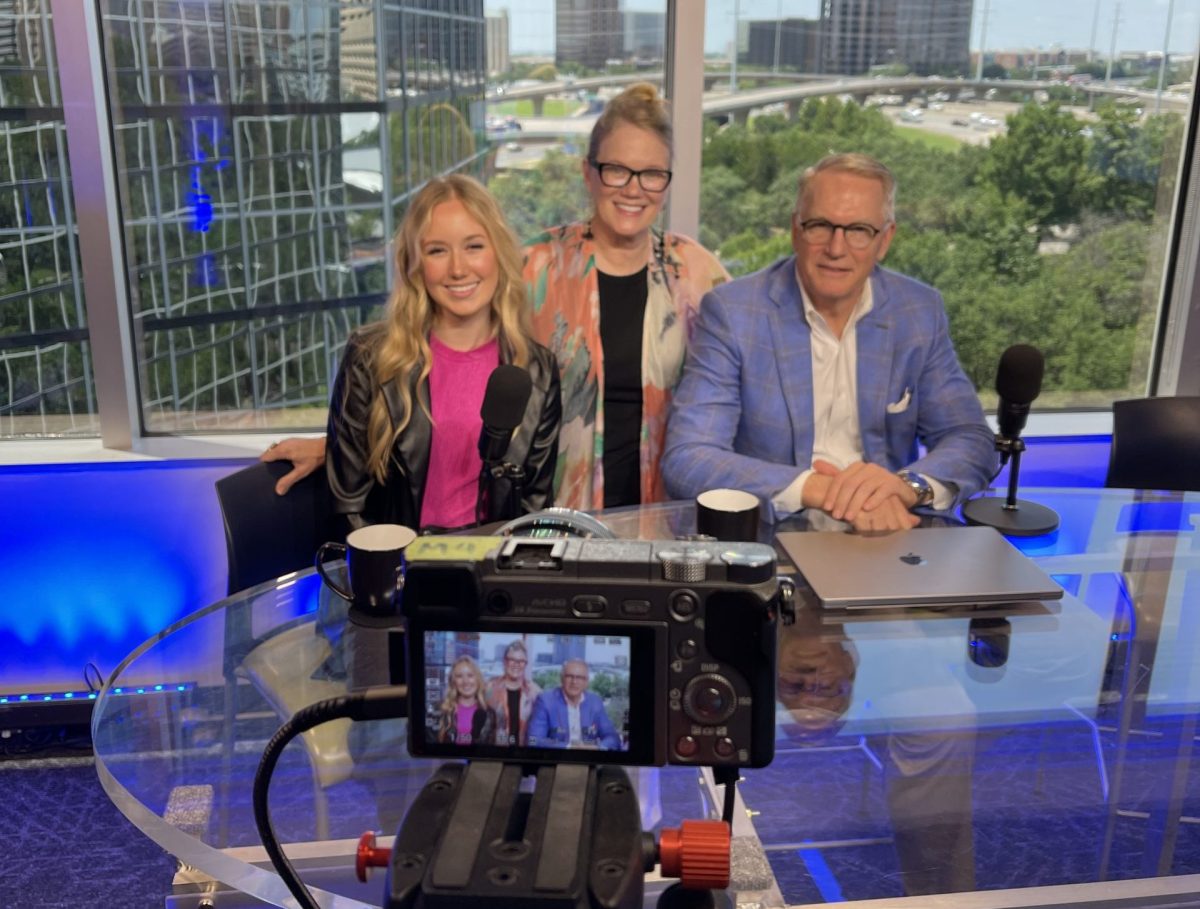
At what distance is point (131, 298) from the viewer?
363cm

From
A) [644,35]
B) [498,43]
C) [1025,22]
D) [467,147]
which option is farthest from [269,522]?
[1025,22]

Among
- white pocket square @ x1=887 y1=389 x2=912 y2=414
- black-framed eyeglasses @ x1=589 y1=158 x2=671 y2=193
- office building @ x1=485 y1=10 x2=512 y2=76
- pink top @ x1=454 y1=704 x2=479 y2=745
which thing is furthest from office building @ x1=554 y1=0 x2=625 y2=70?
pink top @ x1=454 y1=704 x2=479 y2=745

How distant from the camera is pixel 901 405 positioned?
263 cm

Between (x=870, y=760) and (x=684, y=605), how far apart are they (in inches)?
23.3

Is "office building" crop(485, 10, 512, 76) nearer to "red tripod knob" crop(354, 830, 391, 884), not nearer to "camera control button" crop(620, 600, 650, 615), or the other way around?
"camera control button" crop(620, 600, 650, 615)

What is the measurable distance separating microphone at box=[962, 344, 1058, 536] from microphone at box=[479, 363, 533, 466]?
0.96 metres

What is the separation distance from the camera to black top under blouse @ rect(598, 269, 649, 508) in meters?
2.72

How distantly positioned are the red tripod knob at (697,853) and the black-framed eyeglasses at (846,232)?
66.5 inches

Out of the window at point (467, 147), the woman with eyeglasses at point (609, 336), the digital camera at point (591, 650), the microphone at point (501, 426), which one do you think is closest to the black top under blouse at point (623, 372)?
the woman with eyeglasses at point (609, 336)

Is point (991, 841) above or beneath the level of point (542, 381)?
beneath

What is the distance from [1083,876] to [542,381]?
1543 mm

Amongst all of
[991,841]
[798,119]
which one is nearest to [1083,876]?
[991,841]

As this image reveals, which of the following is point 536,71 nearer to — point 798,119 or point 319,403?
point 798,119

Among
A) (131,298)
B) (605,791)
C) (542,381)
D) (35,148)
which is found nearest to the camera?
(605,791)
